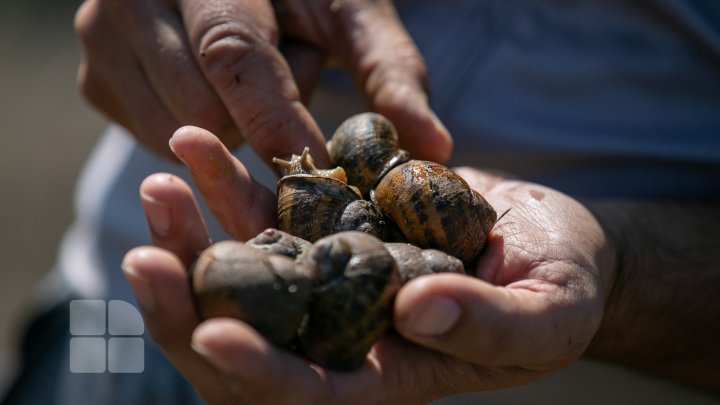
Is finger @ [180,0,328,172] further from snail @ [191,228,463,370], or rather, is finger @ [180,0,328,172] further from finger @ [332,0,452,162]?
snail @ [191,228,463,370]

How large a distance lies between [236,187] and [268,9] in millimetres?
763

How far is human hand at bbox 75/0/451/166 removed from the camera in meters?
2.38

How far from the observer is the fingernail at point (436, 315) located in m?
1.62

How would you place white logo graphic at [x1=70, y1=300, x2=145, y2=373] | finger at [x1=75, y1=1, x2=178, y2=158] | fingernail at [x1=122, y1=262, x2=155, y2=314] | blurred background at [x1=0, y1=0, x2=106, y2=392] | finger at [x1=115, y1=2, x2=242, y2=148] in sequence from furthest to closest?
blurred background at [x1=0, y1=0, x2=106, y2=392] < white logo graphic at [x1=70, y1=300, x2=145, y2=373] < finger at [x1=75, y1=1, x2=178, y2=158] < finger at [x1=115, y1=2, x2=242, y2=148] < fingernail at [x1=122, y1=262, x2=155, y2=314]

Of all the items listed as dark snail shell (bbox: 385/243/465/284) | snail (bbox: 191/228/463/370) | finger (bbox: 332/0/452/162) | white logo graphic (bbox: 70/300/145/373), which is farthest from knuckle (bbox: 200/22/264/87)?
white logo graphic (bbox: 70/300/145/373)

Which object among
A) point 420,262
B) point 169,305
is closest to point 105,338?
point 169,305

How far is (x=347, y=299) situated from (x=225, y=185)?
56cm

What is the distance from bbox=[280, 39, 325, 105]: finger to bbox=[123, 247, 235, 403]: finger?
1212 mm

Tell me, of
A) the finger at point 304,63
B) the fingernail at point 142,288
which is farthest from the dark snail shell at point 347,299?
the finger at point 304,63

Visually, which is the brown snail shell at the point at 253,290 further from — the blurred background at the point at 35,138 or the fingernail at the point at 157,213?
the blurred background at the point at 35,138

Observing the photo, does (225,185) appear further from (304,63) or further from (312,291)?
(304,63)

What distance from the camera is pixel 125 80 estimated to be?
270 centimetres

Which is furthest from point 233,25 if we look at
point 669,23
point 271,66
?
point 669,23

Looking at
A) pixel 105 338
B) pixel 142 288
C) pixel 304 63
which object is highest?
pixel 304 63
